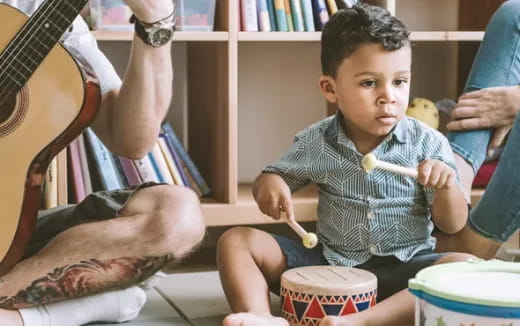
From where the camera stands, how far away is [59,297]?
4.90ft

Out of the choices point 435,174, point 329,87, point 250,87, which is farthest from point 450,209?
point 250,87

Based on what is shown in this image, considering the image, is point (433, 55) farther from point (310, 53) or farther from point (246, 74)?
point (246, 74)

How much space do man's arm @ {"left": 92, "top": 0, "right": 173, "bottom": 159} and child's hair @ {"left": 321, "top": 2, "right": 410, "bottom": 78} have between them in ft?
0.94

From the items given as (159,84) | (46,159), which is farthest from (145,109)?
(46,159)

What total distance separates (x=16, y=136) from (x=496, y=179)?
0.84 meters

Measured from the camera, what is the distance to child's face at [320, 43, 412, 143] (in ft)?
5.01

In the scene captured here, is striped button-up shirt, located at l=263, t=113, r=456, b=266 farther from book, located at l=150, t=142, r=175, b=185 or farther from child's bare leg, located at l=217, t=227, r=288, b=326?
book, located at l=150, t=142, r=175, b=185

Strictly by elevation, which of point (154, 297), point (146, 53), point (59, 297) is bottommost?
point (154, 297)

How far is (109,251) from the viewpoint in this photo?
1488mm

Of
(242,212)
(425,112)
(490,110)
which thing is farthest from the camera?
(425,112)

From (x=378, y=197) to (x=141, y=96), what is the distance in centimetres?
44

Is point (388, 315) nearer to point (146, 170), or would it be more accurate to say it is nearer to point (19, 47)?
point (19, 47)

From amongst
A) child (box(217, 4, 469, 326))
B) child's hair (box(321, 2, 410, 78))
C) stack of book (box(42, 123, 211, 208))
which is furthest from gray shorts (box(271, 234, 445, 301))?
stack of book (box(42, 123, 211, 208))

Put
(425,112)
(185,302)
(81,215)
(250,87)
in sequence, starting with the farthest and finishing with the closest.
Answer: (250,87)
(425,112)
(185,302)
(81,215)
